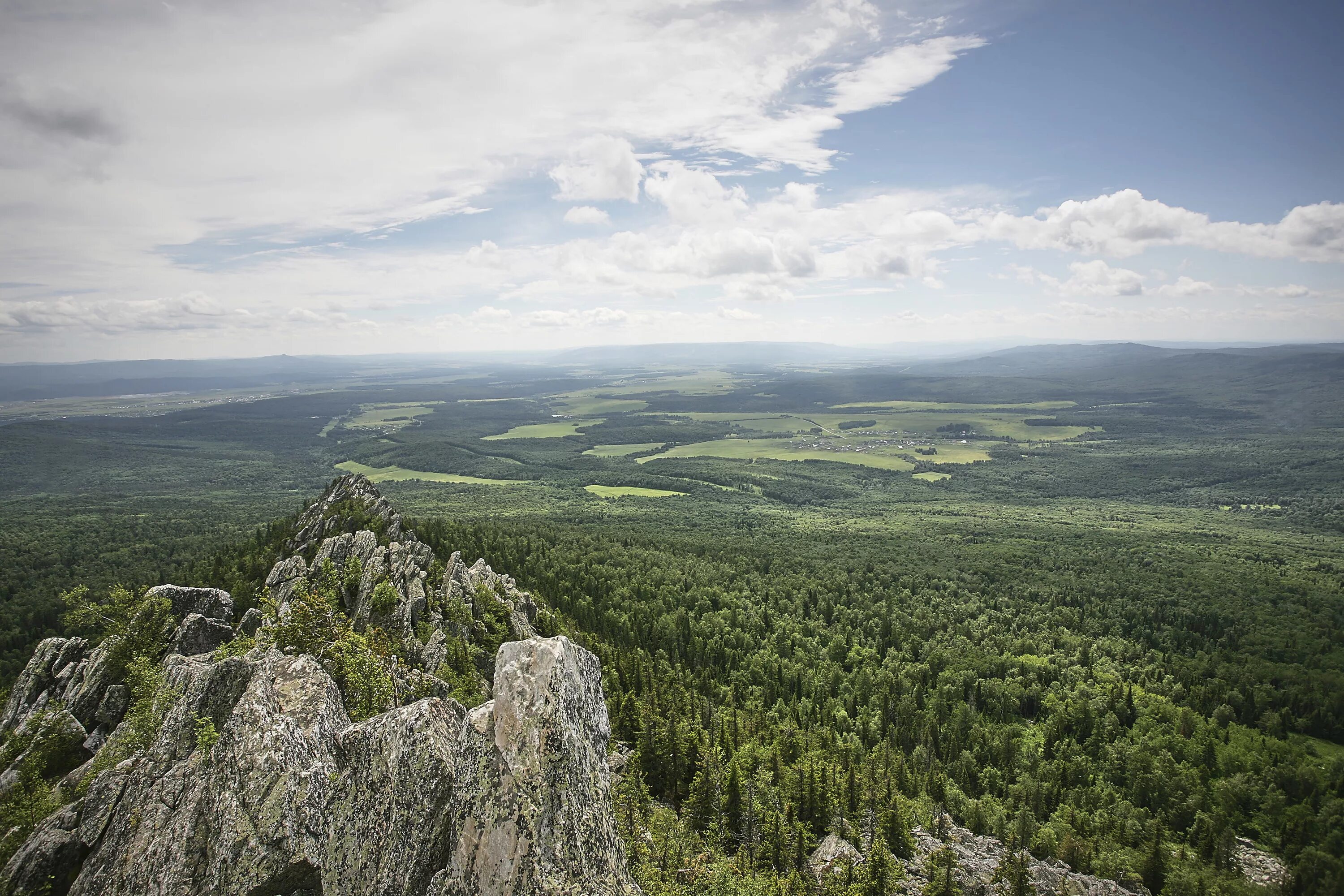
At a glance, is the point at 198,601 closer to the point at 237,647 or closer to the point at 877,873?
the point at 237,647

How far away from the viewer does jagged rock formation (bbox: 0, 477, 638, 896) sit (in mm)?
20953

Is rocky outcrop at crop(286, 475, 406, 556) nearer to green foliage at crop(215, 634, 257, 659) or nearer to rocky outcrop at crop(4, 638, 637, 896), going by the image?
green foliage at crop(215, 634, 257, 659)

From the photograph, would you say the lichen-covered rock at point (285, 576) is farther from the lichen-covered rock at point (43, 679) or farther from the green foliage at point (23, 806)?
the green foliage at point (23, 806)

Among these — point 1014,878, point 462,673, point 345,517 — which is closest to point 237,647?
point 462,673

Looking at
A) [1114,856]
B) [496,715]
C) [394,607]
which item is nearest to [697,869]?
[496,715]

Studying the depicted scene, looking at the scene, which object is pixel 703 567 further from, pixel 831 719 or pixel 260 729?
pixel 260 729

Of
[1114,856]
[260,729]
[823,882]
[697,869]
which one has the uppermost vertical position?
[260,729]

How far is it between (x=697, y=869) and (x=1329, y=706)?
101325mm

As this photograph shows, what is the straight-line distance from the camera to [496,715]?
2219cm

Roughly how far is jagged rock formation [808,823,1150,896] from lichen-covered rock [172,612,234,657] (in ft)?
158

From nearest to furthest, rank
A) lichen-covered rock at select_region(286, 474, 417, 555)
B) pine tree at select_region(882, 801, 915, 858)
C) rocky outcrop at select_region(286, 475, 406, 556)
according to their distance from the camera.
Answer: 1. pine tree at select_region(882, 801, 915, 858)
2. rocky outcrop at select_region(286, 475, 406, 556)
3. lichen-covered rock at select_region(286, 474, 417, 555)

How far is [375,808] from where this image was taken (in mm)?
22281

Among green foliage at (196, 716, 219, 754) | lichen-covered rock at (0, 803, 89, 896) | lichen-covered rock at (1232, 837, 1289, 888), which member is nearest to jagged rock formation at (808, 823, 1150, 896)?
lichen-covered rock at (1232, 837, 1289, 888)

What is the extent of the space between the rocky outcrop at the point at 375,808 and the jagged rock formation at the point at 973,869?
94.2 feet
